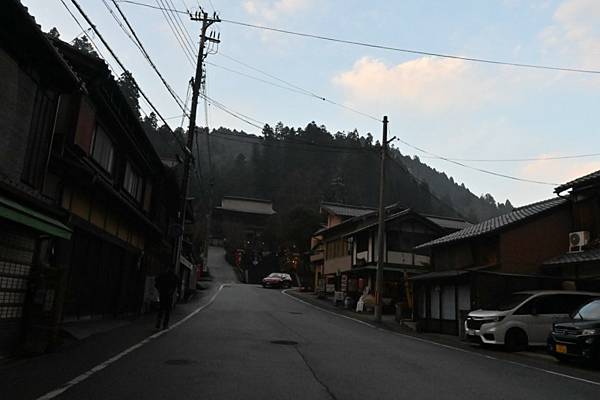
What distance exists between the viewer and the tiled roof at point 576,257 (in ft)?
58.3

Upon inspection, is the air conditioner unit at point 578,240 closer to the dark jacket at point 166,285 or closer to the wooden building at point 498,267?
the wooden building at point 498,267

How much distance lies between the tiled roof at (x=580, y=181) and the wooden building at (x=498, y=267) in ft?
3.03

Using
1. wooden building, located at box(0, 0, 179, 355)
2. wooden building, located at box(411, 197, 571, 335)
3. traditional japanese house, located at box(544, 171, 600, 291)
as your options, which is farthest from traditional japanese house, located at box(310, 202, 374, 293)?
wooden building, located at box(0, 0, 179, 355)

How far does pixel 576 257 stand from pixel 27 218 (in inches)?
726

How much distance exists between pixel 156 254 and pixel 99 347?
1730cm

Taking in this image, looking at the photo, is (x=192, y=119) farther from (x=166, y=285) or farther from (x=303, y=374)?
(x=303, y=374)

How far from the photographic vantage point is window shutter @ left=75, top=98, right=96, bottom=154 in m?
12.3

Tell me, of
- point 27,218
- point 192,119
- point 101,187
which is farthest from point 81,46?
point 27,218

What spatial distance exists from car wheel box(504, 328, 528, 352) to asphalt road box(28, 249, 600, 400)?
338 centimetres

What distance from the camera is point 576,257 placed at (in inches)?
746

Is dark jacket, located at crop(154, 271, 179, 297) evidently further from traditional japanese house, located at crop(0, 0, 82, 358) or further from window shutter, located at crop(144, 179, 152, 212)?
window shutter, located at crop(144, 179, 152, 212)

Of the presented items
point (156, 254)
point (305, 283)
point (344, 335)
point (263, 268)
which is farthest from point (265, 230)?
point (344, 335)

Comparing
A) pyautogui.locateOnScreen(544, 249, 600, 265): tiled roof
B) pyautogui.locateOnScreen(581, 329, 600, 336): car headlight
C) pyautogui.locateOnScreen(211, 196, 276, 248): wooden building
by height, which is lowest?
pyautogui.locateOnScreen(581, 329, 600, 336): car headlight

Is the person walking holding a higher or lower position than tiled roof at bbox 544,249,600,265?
lower
